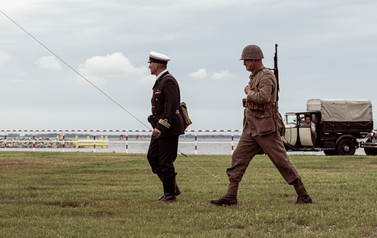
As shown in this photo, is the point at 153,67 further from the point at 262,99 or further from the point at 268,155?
the point at 268,155

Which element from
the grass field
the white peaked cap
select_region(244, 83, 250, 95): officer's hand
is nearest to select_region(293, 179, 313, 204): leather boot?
the grass field

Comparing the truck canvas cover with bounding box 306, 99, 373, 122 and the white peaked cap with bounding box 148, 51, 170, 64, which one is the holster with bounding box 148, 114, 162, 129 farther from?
the truck canvas cover with bounding box 306, 99, 373, 122

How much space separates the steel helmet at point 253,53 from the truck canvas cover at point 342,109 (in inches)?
656

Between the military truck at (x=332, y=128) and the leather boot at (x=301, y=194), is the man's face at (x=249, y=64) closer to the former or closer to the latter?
the leather boot at (x=301, y=194)

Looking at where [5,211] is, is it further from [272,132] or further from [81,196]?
[272,132]

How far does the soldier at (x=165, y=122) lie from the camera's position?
6.68 m

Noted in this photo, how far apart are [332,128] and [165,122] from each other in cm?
1713

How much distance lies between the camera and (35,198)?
762 centimetres

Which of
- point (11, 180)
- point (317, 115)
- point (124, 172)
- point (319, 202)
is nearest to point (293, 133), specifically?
point (317, 115)

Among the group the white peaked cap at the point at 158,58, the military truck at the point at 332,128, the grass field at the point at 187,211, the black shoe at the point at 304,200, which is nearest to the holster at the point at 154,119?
the white peaked cap at the point at 158,58

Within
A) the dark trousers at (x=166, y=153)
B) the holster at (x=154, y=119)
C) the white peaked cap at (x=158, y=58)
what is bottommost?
the dark trousers at (x=166, y=153)

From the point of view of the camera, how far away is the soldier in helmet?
6.36m

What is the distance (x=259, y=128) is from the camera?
6.38 meters

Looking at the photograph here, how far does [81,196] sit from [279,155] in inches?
124
